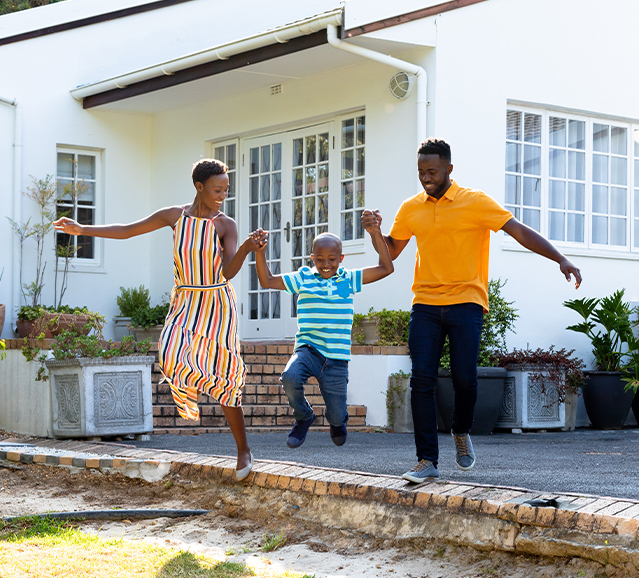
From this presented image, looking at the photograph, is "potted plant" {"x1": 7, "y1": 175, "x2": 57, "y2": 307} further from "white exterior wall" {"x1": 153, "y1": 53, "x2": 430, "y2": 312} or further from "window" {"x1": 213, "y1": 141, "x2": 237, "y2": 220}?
"window" {"x1": 213, "y1": 141, "x2": 237, "y2": 220}

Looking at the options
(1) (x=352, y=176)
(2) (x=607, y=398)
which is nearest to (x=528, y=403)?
(2) (x=607, y=398)

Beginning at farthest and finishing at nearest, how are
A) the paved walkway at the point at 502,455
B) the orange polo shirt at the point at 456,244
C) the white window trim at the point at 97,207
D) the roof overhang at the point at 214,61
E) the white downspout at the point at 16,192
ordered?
the white window trim at the point at 97,207 → the white downspout at the point at 16,192 → the roof overhang at the point at 214,61 → the paved walkway at the point at 502,455 → the orange polo shirt at the point at 456,244

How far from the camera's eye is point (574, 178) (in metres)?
11.3

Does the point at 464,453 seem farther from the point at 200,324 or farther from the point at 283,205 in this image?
the point at 283,205

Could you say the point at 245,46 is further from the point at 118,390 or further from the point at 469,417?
the point at 469,417

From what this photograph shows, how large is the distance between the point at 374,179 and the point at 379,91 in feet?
3.09

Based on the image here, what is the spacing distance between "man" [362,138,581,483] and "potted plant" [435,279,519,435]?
4037 mm

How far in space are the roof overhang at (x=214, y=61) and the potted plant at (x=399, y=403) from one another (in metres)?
3.44

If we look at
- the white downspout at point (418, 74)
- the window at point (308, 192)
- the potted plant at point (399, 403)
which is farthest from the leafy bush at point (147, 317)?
the white downspout at point (418, 74)

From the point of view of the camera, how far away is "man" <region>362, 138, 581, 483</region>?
4816mm

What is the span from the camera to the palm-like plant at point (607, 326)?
10.4m

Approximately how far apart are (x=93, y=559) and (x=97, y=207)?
9240mm

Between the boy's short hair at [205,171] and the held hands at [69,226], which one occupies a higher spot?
the boy's short hair at [205,171]

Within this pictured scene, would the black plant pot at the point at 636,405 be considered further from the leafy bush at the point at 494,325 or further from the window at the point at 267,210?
the window at the point at 267,210
